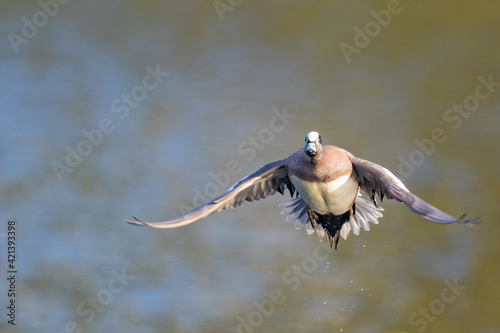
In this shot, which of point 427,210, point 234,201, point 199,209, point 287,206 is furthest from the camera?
point 287,206

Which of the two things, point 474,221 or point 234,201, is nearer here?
point 474,221

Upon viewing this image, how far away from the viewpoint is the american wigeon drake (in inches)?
99.4

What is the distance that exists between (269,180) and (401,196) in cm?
69

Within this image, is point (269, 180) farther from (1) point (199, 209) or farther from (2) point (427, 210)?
(2) point (427, 210)

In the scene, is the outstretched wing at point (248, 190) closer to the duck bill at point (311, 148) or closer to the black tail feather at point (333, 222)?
the black tail feather at point (333, 222)

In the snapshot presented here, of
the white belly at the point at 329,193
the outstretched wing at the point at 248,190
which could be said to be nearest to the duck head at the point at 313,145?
the white belly at the point at 329,193

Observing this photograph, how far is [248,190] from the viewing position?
286 centimetres

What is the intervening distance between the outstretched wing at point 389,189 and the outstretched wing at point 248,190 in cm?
30

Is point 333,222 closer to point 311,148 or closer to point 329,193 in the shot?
point 329,193

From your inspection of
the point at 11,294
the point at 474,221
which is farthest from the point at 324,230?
the point at 11,294

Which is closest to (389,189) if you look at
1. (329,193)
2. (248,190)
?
(329,193)

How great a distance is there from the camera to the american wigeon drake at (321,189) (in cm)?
253

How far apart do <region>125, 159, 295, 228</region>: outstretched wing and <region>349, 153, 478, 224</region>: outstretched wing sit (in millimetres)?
305

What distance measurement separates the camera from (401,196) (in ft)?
7.72
